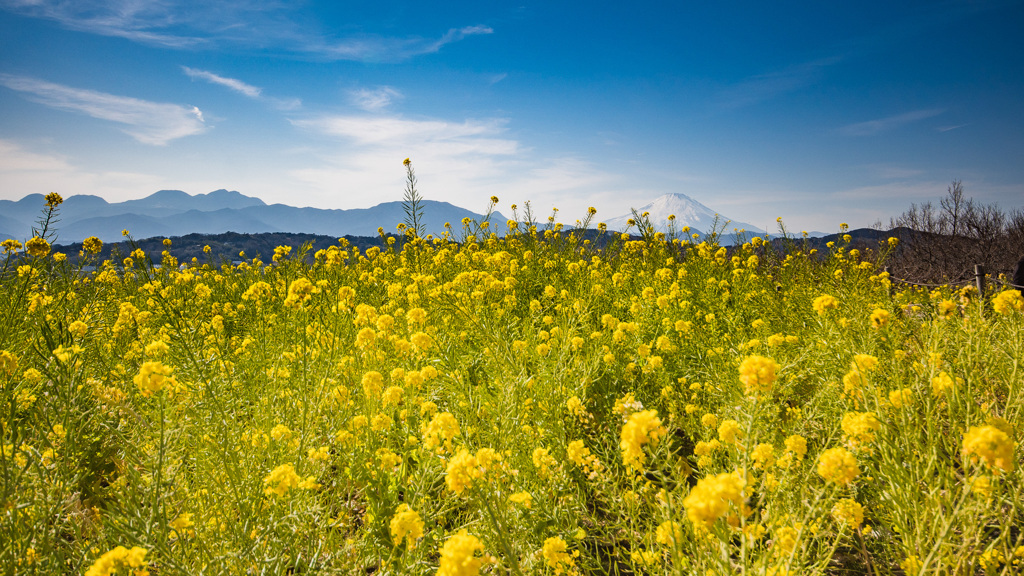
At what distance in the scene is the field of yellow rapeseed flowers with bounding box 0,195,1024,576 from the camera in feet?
4.71

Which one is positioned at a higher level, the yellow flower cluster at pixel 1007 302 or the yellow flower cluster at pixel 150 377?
the yellow flower cluster at pixel 1007 302

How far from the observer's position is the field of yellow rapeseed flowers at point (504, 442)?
56.6 inches

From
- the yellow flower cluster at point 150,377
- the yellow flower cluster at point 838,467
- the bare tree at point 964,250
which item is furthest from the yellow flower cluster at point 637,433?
the bare tree at point 964,250

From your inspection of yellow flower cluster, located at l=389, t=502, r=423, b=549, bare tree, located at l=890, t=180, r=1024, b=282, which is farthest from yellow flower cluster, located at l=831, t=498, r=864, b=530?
bare tree, located at l=890, t=180, r=1024, b=282

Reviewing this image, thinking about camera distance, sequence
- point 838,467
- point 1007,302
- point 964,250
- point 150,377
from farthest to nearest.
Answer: point 964,250 < point 1007,302 < point 150,377 < point 838,467

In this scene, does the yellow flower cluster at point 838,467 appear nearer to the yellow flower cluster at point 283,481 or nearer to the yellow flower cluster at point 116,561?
the yellow flower cluster at point 283,481

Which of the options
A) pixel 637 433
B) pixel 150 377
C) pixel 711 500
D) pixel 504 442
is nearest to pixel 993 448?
pixel 711 500

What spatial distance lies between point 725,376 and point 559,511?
5.07 ft

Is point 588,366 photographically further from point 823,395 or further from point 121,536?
point 121,536

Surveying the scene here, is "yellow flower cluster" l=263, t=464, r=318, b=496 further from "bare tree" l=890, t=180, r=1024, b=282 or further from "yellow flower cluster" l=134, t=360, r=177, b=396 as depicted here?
"bare tree" l=890, t=180, r=1024, b=282

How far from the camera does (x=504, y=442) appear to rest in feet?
6.96

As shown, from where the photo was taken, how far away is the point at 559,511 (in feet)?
6.91

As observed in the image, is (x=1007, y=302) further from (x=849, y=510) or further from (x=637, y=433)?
(x=637, y=433)

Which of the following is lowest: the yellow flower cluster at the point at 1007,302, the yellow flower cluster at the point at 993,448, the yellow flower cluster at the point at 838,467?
the yellow flower cluster at the point at 838,467
